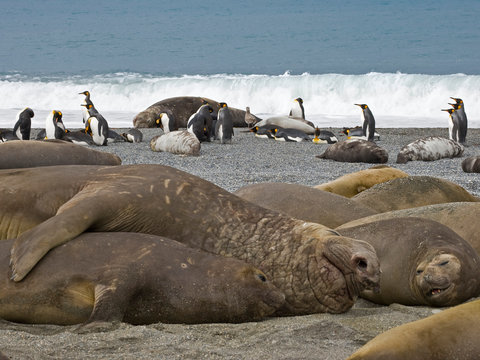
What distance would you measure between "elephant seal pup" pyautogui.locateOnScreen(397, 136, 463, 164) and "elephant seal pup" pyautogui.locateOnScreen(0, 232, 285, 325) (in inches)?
386

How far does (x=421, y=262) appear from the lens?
167 inches

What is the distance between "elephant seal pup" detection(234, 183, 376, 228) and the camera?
5.48 m

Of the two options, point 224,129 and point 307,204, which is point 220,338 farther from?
point 224,129

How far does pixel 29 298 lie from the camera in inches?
137

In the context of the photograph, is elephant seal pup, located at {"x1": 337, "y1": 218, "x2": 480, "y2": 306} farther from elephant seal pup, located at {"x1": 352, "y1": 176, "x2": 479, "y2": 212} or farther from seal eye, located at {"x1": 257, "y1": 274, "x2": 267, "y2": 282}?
elephant seal pup, located at {"x1": 352, "y1": 176, "x2": 479, "y2": 212}

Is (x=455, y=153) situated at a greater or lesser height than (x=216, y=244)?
lesser

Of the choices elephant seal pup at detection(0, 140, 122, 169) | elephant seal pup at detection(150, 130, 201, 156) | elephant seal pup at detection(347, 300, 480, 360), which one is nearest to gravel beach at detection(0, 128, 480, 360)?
elephant seal pup at detection(347, 300, 480, 360)

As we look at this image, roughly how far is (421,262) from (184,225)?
136cm

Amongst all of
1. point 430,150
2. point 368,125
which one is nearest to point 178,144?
point 430,150

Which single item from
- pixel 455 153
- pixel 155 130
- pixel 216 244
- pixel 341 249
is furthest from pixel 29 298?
pixel 155 130

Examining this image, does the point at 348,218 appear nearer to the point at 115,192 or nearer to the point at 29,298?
the point at 115,192

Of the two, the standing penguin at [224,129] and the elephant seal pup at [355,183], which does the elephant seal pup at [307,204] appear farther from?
the standing penguin at [224,129]

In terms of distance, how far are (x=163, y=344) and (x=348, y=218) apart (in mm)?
2647

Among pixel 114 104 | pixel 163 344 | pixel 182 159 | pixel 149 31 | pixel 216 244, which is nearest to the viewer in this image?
pixel 163 344
